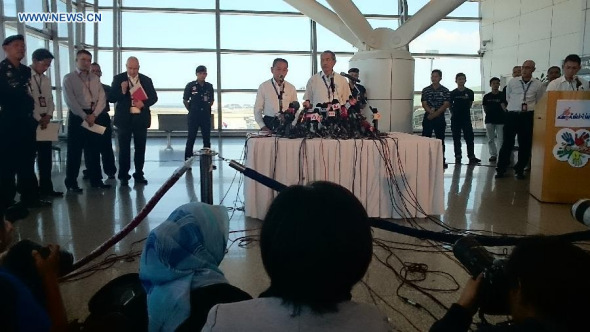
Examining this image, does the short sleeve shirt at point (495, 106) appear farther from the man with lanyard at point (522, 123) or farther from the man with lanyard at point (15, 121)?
the man with lanyard at point (15, 121)

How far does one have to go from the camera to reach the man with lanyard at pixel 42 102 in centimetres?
465

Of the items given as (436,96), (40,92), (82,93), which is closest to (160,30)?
(82,93)

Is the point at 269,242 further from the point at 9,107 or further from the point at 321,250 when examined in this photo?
the point at 9,107

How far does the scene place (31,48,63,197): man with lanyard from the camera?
4.65 m

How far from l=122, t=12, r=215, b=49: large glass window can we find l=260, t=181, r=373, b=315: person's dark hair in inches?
442

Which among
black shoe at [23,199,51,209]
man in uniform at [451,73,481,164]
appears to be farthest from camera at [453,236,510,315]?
man in uniform at [451,73,481,164]

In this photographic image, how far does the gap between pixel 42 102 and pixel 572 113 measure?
522 centimetres

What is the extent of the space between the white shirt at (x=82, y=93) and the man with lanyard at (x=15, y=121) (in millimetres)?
876

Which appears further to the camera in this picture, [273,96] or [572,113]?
[273,96]

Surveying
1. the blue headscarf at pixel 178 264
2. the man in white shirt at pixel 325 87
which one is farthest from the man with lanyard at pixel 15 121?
the blue headscarf at pixel 178 264

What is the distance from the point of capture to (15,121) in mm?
4305

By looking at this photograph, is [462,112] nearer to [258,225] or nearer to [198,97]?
[198,97]

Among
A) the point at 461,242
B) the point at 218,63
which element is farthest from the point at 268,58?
the point at 461,242

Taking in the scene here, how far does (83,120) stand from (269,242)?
5127 millimetres
